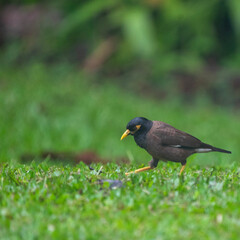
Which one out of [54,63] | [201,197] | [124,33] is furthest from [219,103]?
[201,197]

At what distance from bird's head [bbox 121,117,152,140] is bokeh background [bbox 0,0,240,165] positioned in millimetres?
7043

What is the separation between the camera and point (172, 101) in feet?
47.6

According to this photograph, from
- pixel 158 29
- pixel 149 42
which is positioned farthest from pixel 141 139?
Result: pixel 158 29

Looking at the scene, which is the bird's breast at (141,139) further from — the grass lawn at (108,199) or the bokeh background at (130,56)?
the bokeh background at (130,56)

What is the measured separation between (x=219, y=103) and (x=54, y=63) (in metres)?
4.86

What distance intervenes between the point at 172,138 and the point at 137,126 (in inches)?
13.5

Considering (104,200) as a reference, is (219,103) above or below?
below

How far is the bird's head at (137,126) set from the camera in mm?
4832

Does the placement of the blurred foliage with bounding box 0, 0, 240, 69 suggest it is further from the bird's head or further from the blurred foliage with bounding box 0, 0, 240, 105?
the bird's head

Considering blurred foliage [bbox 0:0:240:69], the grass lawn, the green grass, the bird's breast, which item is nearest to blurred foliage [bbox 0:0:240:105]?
blurred foliage [bbox 0:0:240:69]

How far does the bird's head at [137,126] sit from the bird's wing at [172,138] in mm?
89

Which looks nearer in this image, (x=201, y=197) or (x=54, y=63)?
(x=201, y=197)

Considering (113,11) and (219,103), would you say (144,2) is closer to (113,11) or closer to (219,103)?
(113,11)

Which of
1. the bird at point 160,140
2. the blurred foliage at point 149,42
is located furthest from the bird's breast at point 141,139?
the blurred foliage at point 149,42
